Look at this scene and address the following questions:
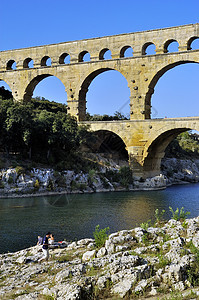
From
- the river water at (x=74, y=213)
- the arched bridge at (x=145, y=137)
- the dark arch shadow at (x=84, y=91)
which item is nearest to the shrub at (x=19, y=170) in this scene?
the river water at (x=74, y=213)

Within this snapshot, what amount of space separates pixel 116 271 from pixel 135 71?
25.6m

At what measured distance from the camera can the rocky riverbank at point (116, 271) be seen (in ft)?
20.2

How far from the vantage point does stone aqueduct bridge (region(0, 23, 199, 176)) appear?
28.9 meters

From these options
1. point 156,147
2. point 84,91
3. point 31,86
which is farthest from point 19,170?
point 31,86

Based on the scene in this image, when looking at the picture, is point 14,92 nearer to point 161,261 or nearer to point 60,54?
point 60,54

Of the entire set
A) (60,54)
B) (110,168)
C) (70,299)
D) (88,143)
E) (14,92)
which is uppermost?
(60,54)

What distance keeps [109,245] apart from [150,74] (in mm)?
23253

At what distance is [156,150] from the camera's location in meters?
30.8

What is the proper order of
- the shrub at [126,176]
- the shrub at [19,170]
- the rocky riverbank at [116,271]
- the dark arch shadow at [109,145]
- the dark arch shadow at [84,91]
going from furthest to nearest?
the dark arch shadow at [109,145] → the dark arch shadow at [84,91] → the shrub at [126,176] → the shrub at [19,170] → the rocky riverbank at [116,271]

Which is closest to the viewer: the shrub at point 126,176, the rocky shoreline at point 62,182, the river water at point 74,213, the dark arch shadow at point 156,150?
the river water at point 74,213

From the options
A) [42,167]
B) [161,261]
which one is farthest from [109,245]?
[42,167]

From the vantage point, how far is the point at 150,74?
2988 cm

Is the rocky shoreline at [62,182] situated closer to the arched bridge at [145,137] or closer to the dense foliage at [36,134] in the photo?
the arched bridge at [145,137]

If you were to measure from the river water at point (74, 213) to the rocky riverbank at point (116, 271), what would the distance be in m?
3.59
